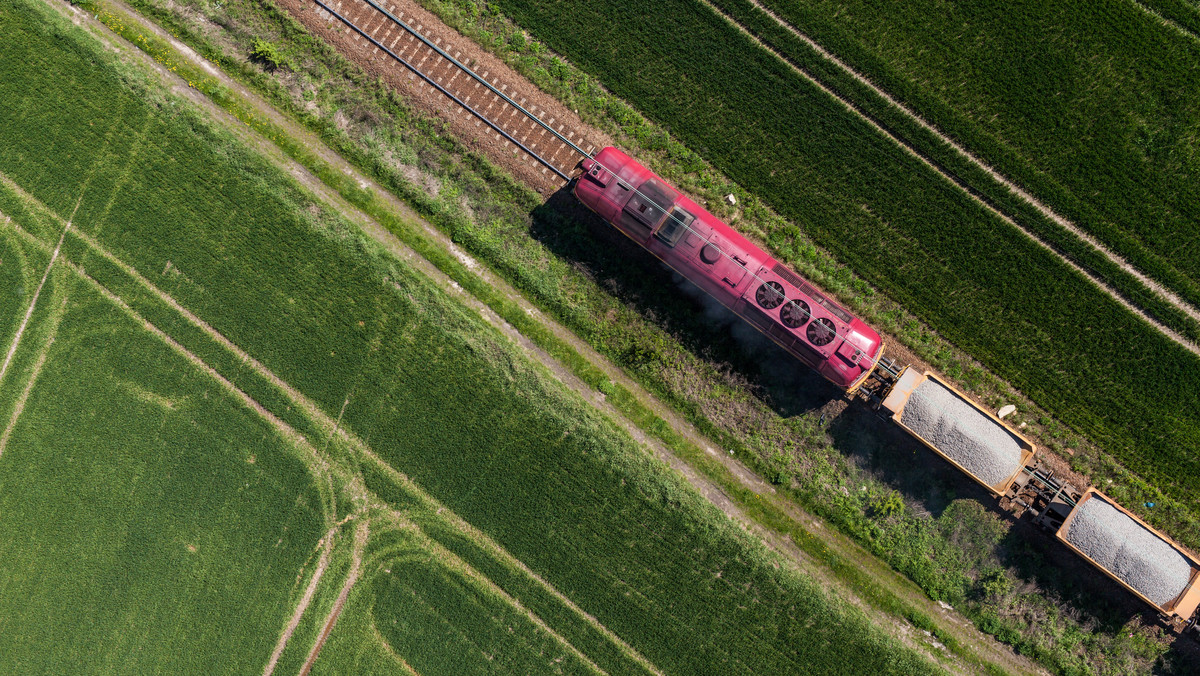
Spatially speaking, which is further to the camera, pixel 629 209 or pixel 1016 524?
pixel 1016 524

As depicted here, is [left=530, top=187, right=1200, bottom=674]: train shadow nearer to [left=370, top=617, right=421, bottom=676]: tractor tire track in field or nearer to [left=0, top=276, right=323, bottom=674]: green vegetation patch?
[left=0, top=276, right=323, bottom=674]: green vegetation patch

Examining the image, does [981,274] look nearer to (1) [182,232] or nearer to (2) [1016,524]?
(2) [1016,524]

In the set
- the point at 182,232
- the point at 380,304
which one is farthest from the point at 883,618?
the point at 182,232

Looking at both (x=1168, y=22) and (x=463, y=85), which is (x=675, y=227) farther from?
(x=1168, y=22)

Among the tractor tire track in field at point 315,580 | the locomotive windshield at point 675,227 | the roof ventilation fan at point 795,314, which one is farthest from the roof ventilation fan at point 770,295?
the tractor tire track in field at point 315,580

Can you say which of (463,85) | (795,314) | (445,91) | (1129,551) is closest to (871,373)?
(795,314)

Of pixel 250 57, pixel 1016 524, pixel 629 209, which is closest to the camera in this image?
pixel 629 209
